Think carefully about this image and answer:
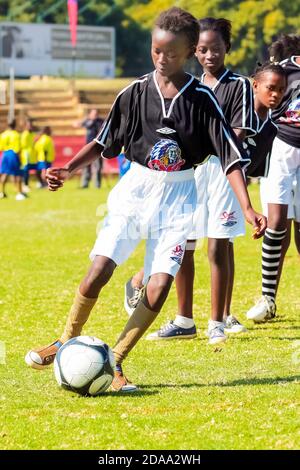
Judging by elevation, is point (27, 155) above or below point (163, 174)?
below

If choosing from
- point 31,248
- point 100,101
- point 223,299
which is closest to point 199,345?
point 223,299

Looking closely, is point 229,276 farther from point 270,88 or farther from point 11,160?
point 11,160

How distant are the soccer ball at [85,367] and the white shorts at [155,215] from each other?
1.82ft

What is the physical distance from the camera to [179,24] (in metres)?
6.46

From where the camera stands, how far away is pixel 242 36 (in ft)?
205

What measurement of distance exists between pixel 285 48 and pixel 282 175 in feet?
3.76

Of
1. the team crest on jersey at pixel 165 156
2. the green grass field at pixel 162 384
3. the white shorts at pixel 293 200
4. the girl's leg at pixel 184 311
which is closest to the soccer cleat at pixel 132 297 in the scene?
the green grass field at pixel 162 384

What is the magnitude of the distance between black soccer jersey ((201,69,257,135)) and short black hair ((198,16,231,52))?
0.32 m

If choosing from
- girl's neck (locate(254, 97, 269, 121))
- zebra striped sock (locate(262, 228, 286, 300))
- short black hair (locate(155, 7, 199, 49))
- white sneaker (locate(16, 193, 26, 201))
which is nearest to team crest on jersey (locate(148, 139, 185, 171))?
short black hair (locate(155, 7, 199, 49))

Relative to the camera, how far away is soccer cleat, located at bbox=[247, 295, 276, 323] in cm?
916

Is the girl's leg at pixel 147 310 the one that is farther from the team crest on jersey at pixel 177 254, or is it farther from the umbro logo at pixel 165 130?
the umbro logo at pixel 165 130

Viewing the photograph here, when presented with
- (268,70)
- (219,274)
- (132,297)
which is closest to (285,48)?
(268,70)

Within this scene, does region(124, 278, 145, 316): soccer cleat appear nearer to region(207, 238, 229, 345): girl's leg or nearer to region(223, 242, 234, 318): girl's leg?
region(223, 242, 234, 318): girl's leg

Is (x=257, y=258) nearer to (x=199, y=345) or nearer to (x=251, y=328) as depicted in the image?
(x=251, y=328)
